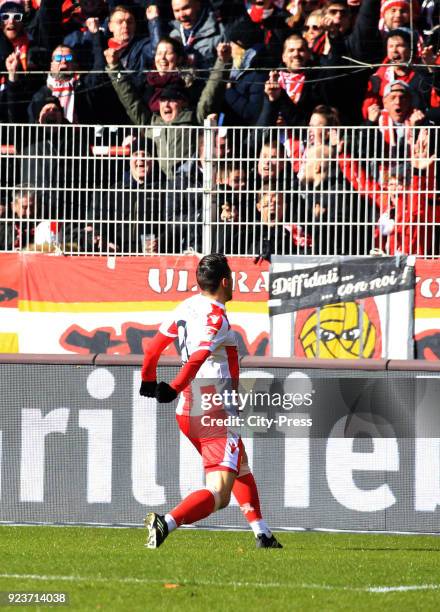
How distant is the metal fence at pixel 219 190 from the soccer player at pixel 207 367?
558 cm

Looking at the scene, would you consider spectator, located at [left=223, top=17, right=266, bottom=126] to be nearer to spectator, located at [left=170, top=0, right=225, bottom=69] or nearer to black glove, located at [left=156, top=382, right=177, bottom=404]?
spectator, located at [left=170, top=0, right=225, bottom=69]

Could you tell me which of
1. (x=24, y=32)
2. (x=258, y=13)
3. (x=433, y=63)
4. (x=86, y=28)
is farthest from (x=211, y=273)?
(x=24, y=32)

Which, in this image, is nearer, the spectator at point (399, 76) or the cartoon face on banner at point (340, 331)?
the cartoon face on banner at point (340, 331)

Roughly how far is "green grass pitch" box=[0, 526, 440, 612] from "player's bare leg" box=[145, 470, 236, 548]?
14 centimetres

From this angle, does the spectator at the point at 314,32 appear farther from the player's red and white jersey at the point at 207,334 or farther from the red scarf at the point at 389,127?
the player's red and white jersey at the point at 207,334

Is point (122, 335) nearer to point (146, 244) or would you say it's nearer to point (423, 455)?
point (146, 244)

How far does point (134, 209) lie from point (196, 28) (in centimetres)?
291

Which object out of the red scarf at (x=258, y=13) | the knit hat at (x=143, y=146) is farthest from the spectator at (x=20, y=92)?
the red scarf at (x=258, y=13)

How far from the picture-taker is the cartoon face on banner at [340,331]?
1287cm

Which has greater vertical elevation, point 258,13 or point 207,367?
point 258,13

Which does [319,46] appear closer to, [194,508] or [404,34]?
[404,34]

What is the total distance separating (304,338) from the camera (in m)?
13.1

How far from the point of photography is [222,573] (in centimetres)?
617

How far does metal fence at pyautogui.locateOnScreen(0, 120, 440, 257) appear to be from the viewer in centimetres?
1271
